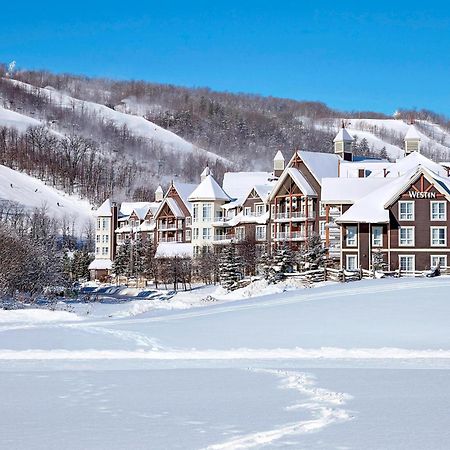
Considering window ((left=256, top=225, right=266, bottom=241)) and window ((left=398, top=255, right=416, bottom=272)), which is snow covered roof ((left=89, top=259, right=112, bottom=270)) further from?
window ((left=398, top=255, right=416, bottom=272))

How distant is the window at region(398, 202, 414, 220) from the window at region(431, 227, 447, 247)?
1.73 meters

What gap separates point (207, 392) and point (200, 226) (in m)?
56.1

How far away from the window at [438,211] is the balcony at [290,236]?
13020mm

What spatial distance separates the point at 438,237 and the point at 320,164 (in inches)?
569

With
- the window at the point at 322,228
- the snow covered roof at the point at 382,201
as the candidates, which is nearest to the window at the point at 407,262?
the snow covered roof at the point at 382,201

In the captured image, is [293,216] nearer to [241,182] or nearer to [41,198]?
[241,182]

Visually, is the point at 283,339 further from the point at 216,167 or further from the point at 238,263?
the point at 216,167

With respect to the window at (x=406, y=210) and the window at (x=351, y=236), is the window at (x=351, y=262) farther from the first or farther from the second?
the window at (x=406, y=210)

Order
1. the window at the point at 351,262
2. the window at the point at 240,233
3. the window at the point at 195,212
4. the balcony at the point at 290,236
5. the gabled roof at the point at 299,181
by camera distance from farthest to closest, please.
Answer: the window at the point at 195,212
the window at the point at 240,233
the balcony at the point at 290,236
the gabled roof at the point at 299,181
the window at the point at 351,262

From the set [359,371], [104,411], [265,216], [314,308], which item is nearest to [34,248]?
[314,308]

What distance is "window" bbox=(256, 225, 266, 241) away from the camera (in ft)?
213

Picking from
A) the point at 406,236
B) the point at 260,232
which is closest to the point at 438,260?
the point at 406,236

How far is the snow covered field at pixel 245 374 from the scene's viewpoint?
31.9ft

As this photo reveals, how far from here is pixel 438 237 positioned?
159 feet
